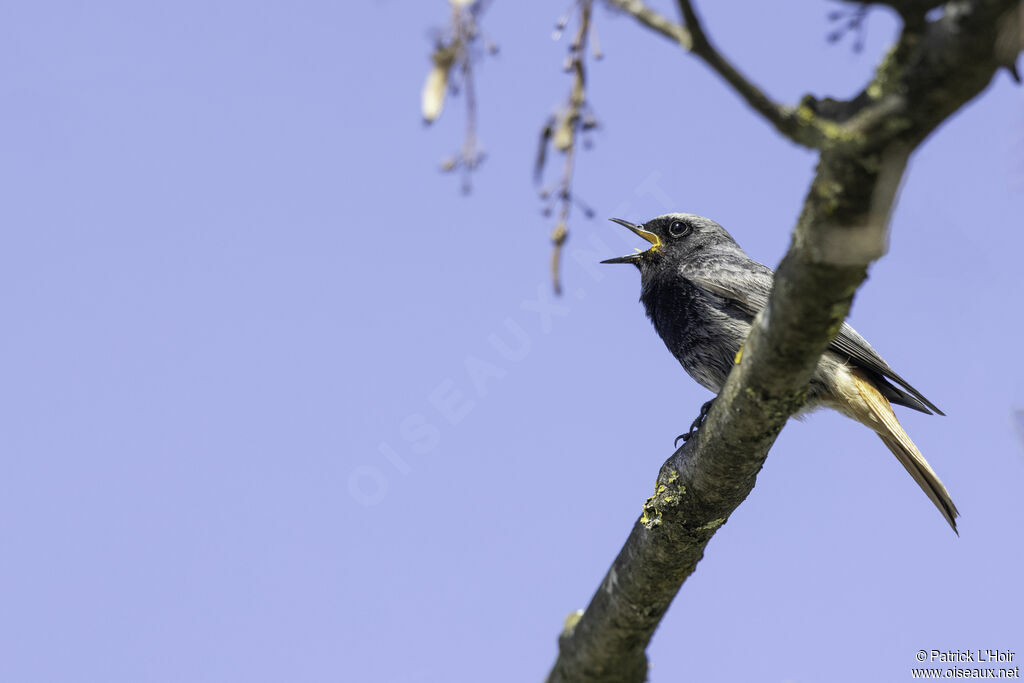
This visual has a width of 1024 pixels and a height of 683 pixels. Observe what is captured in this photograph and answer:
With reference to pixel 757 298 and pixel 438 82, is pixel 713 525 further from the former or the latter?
pixel 438 82

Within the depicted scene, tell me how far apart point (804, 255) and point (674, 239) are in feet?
14.9

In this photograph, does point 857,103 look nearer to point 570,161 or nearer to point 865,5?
point 865,5

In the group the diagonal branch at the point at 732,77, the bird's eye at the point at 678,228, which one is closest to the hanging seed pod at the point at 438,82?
the diagonal branch at the point at 732,77

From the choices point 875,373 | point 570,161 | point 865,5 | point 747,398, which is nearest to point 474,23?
point 570,161

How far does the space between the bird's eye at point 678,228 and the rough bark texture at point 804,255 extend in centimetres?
328

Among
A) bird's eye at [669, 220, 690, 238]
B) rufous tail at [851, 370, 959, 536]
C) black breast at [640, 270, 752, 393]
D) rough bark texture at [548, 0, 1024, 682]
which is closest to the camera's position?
rough bark texture at [548, 0, 1024, 682]

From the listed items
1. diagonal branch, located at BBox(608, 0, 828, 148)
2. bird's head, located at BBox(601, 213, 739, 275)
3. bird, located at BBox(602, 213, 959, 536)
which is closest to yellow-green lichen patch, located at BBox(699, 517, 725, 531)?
bird, located at BBox(602, 213, 959, 536)

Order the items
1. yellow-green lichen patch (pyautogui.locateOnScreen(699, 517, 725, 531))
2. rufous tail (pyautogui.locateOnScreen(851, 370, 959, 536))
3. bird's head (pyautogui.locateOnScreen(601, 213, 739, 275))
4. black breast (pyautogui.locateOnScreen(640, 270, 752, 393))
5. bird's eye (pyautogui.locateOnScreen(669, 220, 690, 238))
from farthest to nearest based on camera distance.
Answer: bird's eye (pyautogui.locateOnScreen(669, 220, 690, 238)) < bird's head (pyautogui.locateOnScreen(601, 213, 739, 275)) < black breast (pyautogui.locateOnScreen(640, 270, 752, 393)) < rufous tail (pyautogui.locateOnScreen(851, 370, 959, 536)) < yellow-green lichen patch (pyautogui.locateOnScreen(699, 517, 725, 531))

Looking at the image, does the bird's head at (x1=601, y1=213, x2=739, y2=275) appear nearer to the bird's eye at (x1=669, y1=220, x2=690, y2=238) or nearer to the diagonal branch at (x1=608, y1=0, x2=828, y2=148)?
the bird's eye at (x1=669, y1=220, x2=690, y2=238)

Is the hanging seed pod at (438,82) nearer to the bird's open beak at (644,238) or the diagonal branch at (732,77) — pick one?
the diagonal branch at (732,77)

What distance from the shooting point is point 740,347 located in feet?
17.6

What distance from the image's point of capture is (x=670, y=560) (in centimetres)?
422

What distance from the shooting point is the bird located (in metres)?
5.74

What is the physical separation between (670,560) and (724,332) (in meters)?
2.10
